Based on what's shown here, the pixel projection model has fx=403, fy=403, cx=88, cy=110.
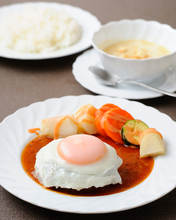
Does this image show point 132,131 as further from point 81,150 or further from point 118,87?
point 118,87

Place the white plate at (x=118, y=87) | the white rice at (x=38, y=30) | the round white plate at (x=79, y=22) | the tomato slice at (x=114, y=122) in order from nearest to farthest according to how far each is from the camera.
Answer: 1. the tomato slice at (x=114, y=122)
2. the white plate at (x=118, y=87)
3. the round white plate at (x=79, y=22)
4. the white rice at (x=38, y=30)

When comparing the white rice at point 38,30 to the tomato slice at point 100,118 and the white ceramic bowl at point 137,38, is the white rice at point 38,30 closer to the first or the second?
the white ceramic bowl at point 137,38

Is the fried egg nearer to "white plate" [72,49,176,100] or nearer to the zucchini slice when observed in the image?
the zucchini slice

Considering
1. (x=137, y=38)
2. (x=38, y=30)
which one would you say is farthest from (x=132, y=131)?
(x=38, y=30)

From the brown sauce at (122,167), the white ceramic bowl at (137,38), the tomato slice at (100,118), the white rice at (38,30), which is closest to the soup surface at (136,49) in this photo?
the white ceramic bowl at (137,38)

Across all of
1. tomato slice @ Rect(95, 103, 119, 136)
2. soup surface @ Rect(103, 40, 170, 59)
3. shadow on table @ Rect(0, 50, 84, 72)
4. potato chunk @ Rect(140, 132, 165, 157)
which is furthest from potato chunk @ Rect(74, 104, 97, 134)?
shadow on table @ Rect(0, 50, 84, 72)

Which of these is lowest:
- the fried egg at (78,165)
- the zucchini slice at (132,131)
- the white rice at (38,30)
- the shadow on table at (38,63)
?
the shadow on table at (38,63)

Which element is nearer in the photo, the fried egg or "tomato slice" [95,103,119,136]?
the fried egg
